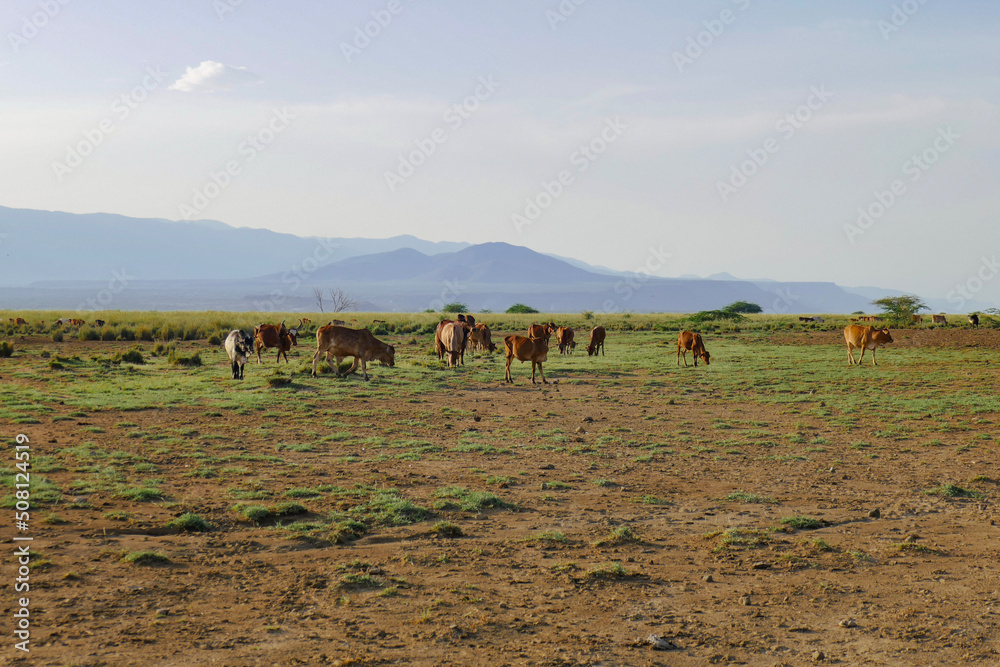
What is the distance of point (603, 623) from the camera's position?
5598 mm

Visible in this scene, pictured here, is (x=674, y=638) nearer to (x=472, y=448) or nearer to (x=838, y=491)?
(x=838, y=491)

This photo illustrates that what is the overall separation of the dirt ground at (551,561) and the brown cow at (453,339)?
11.8m

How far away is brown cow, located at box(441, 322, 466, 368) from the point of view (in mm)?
24469

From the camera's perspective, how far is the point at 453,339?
2447 centimetres

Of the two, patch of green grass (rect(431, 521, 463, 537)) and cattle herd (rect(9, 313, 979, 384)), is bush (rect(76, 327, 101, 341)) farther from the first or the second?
patch of green grass (rect(431, 521, 463, 537))

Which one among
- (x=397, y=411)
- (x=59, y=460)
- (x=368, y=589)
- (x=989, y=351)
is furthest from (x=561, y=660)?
(x=989, y=351)

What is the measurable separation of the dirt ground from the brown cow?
11839 millimetres

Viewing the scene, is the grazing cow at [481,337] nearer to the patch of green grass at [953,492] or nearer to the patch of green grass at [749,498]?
the patch of green grass at [749,498]

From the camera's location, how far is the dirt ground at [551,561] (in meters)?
5.21

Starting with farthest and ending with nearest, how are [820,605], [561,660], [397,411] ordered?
1. [397,411]
2. [820,605]
3. [561,660]

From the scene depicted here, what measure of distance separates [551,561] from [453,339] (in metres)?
17.8

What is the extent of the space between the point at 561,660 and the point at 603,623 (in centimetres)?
70

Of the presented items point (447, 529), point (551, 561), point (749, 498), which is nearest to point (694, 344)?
point (749, 498)

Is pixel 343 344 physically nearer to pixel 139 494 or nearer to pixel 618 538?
pixel 139 494
